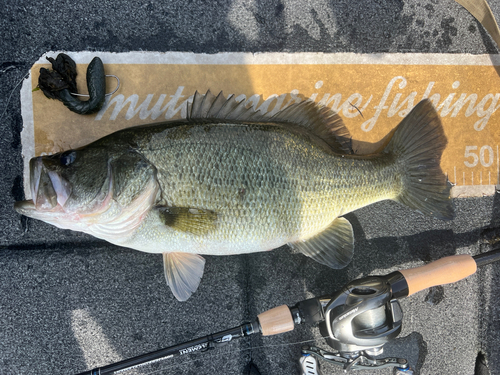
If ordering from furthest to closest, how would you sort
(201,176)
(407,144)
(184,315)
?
(184,315) < (407,144) < (201,176)

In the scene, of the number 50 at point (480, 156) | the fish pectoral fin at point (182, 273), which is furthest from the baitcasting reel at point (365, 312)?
the number 50 at point (480, 156)

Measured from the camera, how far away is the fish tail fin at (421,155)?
148 centimetres

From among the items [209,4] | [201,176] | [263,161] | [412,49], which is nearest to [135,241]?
[201,176]

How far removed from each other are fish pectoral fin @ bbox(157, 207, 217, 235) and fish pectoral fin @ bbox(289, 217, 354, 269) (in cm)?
45

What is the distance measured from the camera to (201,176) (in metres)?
1.27

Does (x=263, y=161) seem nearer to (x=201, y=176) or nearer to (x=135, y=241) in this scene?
(x=201, y=176)

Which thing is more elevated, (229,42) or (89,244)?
(229,42)

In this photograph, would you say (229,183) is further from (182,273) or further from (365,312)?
(365,312)

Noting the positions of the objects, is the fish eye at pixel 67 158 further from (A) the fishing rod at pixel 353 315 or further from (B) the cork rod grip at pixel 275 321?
(B) the cork rod grip at pixel 275 321

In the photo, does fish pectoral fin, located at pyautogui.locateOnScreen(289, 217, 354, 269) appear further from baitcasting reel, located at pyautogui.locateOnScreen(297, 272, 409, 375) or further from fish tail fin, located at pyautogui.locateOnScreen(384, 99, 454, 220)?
fish tail fin, located at pyautogui.locateOnScreen(384, 99, 454, 220)

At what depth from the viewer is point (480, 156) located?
5.77 ft

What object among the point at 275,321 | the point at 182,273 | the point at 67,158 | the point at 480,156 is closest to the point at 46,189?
the point at 67,158

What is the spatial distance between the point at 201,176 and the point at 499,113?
5.68ft

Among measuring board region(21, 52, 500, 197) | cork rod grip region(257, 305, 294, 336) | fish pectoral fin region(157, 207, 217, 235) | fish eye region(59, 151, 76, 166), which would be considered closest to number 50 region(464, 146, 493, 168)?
measuring board region(21, 52, 500, 197)
